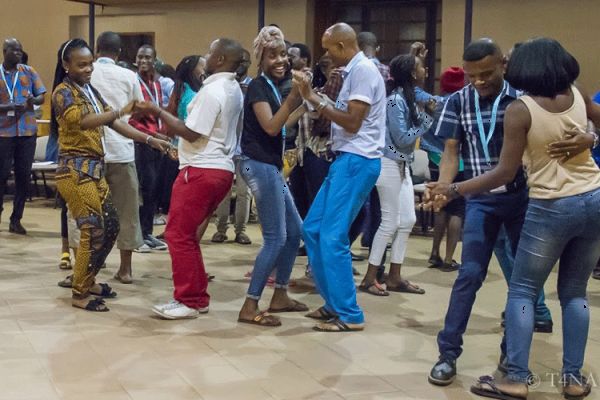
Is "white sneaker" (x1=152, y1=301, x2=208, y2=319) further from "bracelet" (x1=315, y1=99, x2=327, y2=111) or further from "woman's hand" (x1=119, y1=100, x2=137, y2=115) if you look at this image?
"bracelet" (x1=315, y1=99, x2=327, y2=111)

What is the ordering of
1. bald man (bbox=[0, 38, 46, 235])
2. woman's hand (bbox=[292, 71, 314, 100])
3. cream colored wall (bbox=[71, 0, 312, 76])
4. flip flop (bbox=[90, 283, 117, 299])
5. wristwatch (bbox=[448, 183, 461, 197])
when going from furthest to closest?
cream colored wall (bbox=[71, 0, 312, 76])
bald man (bbox=[0, 38, 46, 235])
flip flop (bbox=[90, 283, 117, 299])
woman's hand (bbox=[292, 71, 314, 100])
wristwatch (bbox=[448, 183, 461, 197])

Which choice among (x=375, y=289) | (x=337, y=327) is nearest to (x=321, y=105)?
(x=337, y=327)

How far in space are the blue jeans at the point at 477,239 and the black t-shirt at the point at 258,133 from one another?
1312 mm

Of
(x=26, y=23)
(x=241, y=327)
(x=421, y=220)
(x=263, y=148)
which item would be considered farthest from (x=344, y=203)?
(x=26, y=23)

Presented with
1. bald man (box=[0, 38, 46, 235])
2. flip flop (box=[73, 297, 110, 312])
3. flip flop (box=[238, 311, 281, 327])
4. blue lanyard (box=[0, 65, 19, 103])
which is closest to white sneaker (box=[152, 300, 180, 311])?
flip flop (box=[73, 297, 110, 312])

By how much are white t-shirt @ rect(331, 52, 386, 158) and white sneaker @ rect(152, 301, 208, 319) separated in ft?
4.22

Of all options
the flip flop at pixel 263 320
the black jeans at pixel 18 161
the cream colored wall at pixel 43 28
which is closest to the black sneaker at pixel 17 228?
the black jeans at pixel 18 161

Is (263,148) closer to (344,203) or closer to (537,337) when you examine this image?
(344,203)

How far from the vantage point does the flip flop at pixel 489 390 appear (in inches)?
157

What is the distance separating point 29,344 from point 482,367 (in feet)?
7.59

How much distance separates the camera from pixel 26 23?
1409 cm

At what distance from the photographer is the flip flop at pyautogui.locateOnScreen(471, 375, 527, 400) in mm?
3979

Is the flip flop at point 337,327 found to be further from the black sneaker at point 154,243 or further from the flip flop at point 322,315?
the black sneaker at point 154,243

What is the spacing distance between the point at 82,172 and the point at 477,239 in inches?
95.0
